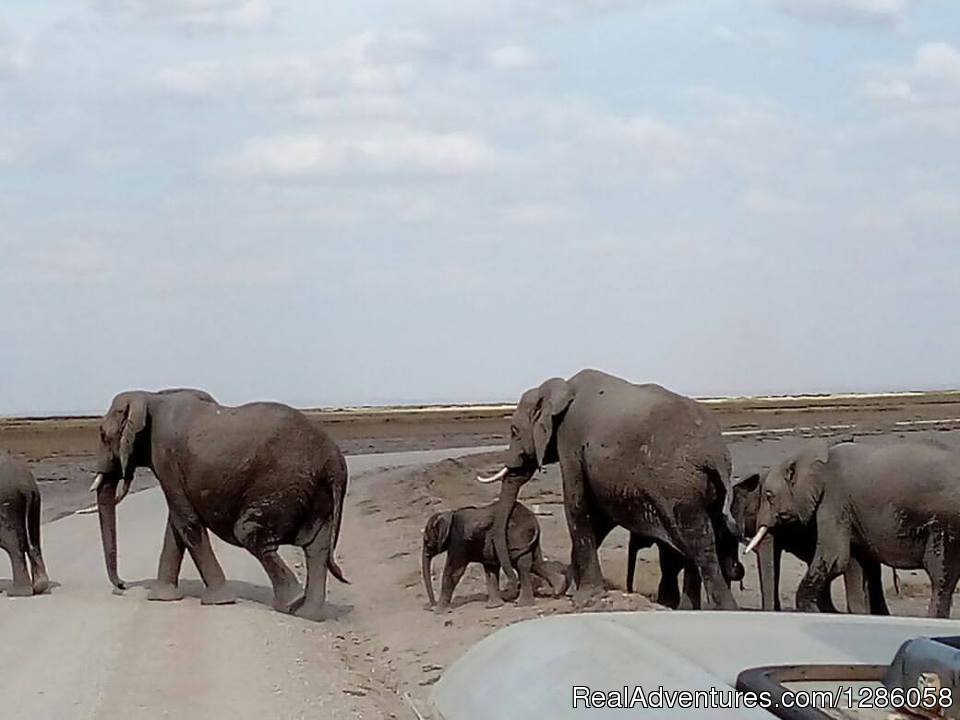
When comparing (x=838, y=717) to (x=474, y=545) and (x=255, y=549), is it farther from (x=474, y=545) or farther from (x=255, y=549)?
(x=474, y=545)

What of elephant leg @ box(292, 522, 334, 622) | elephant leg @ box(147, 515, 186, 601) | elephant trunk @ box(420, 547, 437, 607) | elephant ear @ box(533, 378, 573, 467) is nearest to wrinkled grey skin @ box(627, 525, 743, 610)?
elephant ear @ box(533, 378, 573, 467)

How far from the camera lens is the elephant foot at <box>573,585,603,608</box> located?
13320 mm

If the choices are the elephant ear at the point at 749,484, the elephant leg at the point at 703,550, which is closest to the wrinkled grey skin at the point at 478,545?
the elephant leg at the point at 703,550

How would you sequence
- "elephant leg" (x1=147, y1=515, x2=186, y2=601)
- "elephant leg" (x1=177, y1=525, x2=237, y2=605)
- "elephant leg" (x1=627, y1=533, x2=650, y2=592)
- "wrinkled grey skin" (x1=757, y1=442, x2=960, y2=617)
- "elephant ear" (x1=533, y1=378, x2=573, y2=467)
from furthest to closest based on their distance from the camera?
"elephant ear" (x1=533, y1=378, x2=573, y2=467) → "elephant leg" (x1=627, y1=533, x2=650, y2=592) → "elephant leg" (x1=147, y1=515, x2=186, y2=601) → "elephant leg" (x1=177, y1=525, x2=237, y2=605) → "wrinkled grey skin" (x1=757, y1=442, x2=960, y2=617)

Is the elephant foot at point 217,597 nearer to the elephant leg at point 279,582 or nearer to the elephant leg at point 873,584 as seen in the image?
the elephant leg at point 279,582

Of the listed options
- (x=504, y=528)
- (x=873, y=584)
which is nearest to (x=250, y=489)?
(x=504, y=528)

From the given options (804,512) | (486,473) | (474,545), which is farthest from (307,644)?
(486,473)

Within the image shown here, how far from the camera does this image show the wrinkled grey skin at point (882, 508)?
39.0 feet

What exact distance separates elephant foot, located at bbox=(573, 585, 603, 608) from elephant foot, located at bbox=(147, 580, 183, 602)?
12.6 feet

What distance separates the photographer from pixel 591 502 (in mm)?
13680

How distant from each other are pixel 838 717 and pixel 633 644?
0.56 meters

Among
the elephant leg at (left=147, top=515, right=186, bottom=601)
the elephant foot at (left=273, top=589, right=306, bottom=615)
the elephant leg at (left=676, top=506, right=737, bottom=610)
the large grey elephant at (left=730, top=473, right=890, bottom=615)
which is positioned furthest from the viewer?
the elephant leg at (left=147, top=515, right=186, bottom=601)

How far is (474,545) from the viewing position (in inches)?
557

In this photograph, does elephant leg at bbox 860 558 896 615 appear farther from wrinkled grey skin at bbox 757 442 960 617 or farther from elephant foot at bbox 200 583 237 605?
elephant foot at bbox 200 583 237 605
